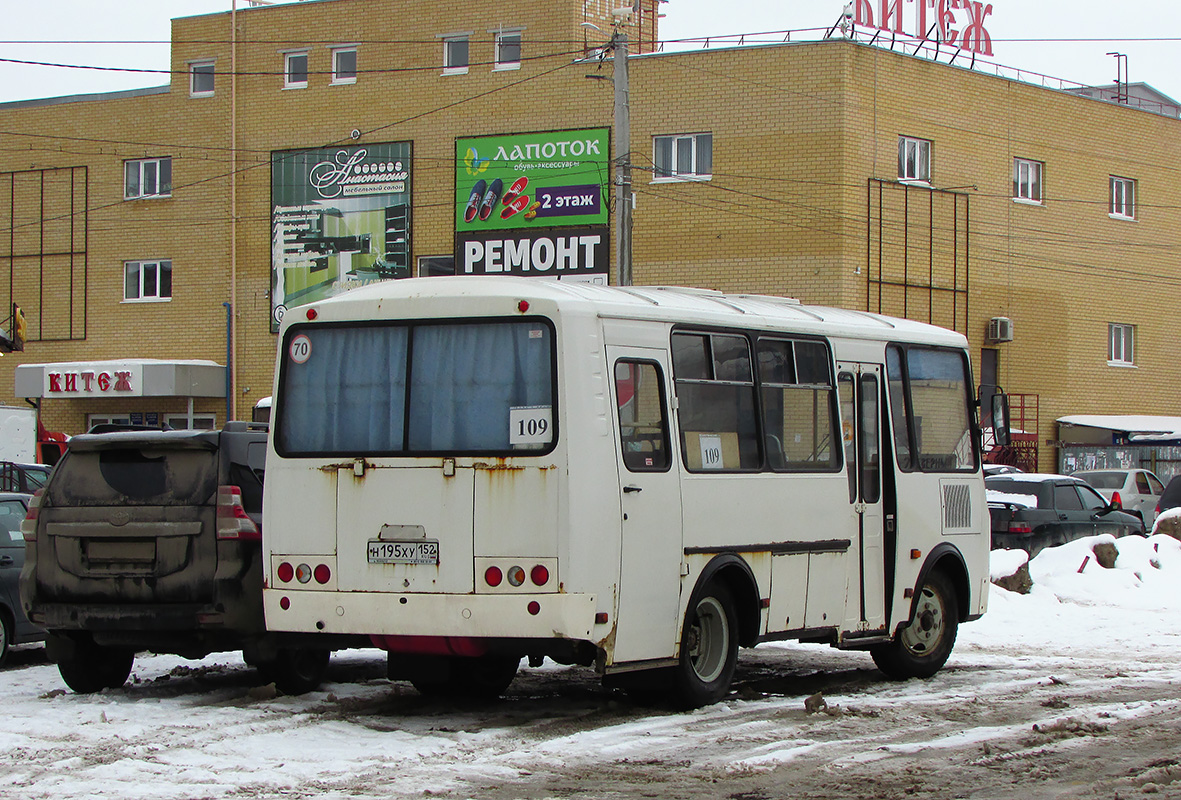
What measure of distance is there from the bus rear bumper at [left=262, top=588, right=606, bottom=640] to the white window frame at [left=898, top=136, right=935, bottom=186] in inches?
1096

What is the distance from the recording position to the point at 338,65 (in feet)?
128

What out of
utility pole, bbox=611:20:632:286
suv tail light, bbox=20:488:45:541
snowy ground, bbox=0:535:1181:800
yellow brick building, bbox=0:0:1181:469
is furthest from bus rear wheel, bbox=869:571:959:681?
yellow brick building, bbox=0:0:1181:469

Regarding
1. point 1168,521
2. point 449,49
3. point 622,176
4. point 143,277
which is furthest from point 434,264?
point 1168,521

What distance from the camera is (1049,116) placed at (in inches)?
1533

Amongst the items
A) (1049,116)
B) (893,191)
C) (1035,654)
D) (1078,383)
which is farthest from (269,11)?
(1035,654)

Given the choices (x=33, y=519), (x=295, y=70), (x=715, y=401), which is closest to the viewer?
(x=715, y=401)

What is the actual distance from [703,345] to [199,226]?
31652 millimetres

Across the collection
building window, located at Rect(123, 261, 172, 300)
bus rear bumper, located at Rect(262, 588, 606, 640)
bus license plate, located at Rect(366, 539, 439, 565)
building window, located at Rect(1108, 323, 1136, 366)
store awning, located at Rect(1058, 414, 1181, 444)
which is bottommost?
bus rear bumper, located at Rect(262, 588, 606, 640)

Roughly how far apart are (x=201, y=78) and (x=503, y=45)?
8.43 meters

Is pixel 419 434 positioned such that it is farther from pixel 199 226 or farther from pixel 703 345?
pixel 199 226

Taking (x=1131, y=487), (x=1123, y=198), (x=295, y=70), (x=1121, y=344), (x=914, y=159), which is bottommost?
(x=1131, y=487)

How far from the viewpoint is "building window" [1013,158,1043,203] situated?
38219 mm

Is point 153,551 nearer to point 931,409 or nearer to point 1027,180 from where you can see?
point 931,409

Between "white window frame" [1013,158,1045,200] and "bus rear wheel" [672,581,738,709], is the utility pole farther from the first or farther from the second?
"white window frame" [1013,158,1045,200]
